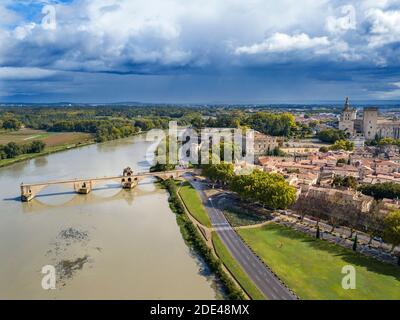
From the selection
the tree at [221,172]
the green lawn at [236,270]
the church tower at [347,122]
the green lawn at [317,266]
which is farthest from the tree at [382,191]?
the church tower at [347,122]

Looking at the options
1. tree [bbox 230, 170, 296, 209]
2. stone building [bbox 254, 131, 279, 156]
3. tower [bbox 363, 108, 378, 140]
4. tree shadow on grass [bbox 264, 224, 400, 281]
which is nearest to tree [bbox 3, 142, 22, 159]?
stone building [bbox 254, 131, 279, 156]

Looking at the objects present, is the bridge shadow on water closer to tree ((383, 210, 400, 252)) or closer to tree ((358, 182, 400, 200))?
tree ((358, 182, 400, 200))

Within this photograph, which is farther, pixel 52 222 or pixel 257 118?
pixel 257 118

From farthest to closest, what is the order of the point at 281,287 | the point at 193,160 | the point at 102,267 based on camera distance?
the point at 193,160, the point at 102,267, the point at 281,287

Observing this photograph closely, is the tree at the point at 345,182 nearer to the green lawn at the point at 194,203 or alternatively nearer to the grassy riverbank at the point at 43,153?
the green lawn at the point at 194,203

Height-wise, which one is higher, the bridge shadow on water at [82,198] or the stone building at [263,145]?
the stone building at [263,145]

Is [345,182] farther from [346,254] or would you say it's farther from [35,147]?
[35,147]
